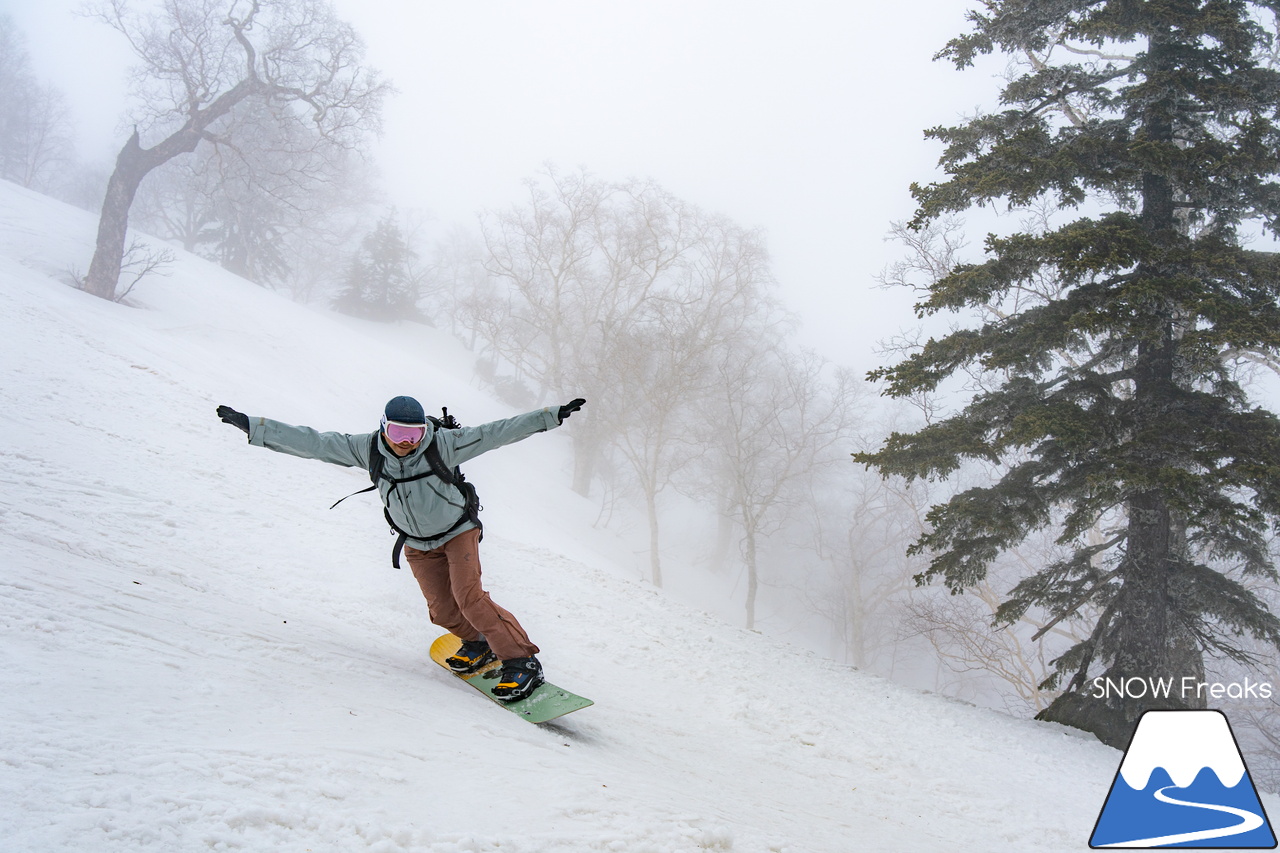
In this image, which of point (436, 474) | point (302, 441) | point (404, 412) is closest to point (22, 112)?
point (302, 441)

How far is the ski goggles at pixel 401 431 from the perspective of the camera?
3787mm


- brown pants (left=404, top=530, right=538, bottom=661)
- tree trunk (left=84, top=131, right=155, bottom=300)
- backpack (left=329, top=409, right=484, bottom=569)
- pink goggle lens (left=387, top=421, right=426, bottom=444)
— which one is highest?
tree trunk (left=84, top=131, right=155, bottom=300)

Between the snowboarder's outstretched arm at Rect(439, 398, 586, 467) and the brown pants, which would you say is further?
the brown pants

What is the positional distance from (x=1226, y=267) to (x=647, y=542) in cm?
2267

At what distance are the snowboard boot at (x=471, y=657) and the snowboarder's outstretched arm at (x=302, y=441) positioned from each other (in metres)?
1.56

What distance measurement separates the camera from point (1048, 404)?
6918 mm

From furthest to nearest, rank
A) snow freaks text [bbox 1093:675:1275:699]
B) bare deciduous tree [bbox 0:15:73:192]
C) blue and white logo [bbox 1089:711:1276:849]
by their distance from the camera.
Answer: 1. bare deciduous tree [bbox 0:15:73:192]
2. snow freaks text [bbox 1093:675:1275:699]
3. blue and white logo [bbox 1089:711:1276:849]

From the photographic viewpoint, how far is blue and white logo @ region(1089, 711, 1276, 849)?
3920 mm

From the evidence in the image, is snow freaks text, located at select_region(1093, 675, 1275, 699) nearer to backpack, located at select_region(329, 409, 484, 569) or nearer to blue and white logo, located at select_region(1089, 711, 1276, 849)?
blue and white logo, located at select_region(1089, 711, 1276, 849)

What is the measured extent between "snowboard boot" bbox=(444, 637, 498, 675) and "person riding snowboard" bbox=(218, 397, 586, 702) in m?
0.29

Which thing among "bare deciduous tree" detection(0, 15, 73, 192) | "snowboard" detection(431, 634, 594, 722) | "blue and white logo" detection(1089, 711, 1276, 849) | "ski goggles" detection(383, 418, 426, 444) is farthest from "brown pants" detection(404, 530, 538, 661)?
"bare deciduous tree" detection(0, 15, 73, 192)

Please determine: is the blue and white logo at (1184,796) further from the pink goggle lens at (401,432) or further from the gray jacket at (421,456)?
the pink goggle lens at (401,432)

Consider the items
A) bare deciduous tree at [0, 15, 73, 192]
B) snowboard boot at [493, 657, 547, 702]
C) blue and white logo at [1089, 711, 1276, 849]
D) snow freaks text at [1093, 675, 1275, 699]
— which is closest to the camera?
blue and white logo at [1089, 711, 1276, 849]

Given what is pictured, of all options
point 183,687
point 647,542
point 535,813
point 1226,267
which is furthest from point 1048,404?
point 647,542
